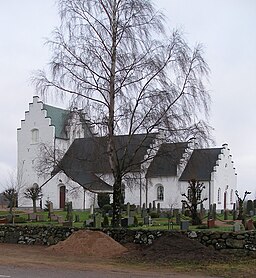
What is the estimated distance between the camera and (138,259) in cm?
1811

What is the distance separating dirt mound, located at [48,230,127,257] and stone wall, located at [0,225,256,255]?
30.7 inches

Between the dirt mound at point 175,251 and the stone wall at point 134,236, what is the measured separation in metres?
0.40

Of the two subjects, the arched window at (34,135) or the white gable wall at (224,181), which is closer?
the white gable wall at (224,181)

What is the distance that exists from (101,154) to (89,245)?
4.24 meters

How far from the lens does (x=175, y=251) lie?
18.4 m

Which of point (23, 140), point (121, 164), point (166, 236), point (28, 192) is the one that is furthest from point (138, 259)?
point (23, 140)

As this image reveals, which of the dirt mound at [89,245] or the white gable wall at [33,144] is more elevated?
the white gable wall at [33,144]

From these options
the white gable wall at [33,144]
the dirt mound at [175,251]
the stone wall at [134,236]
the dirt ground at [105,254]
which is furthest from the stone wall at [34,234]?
the white gable wall at [33,144]

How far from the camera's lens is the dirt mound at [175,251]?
1769cm

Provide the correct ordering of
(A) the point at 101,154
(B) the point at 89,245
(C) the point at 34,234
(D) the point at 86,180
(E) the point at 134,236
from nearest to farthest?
(B) the point at 89,245
(E) the point at 134,236
(A) the point at 101,154
(C) the point at 34,234
(D) the point at 86,180

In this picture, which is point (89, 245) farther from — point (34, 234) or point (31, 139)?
point (31, 139)

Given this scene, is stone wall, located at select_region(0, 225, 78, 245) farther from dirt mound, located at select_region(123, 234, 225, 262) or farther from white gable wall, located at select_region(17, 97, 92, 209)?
white gable wall, located at select_region(17, 97, 92, 209)

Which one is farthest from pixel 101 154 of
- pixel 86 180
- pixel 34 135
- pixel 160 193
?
pixel 34 135

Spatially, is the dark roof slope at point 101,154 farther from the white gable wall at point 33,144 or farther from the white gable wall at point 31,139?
the white gable wall at point 31,139
